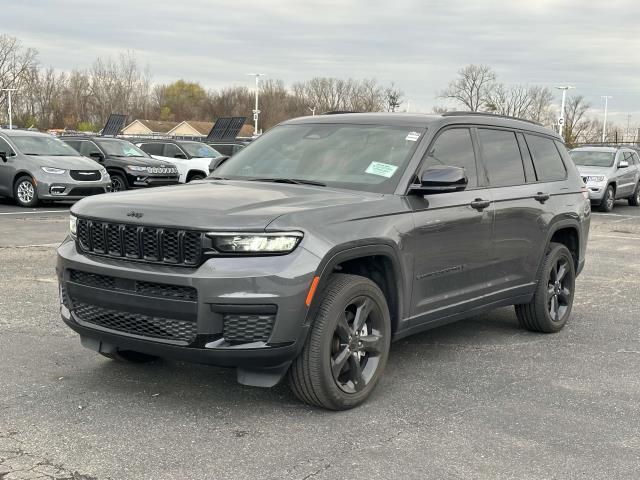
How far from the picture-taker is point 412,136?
5.02 m

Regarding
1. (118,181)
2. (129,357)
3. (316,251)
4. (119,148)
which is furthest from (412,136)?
(119,148)

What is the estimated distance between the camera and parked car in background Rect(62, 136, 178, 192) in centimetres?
1864

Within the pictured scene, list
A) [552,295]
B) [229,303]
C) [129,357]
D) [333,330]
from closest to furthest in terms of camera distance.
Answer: [229,303] < [333,330] < [129,357] < [552,295]

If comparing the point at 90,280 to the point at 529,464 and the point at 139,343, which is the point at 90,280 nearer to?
the point at 139,343

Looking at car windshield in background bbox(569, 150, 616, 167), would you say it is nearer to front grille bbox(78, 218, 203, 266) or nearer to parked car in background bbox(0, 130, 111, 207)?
parked car in background bbox(0, 130, 111, 207)

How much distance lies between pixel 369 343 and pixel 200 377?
1.19m

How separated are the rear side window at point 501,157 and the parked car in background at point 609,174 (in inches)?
564

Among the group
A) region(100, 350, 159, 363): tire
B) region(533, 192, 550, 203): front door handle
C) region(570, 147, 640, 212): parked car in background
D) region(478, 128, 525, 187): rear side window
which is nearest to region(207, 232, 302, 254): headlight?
region(100, 350, 159, 363): tire

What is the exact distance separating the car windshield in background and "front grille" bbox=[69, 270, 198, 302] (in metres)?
18.8

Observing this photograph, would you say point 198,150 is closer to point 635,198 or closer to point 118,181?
point 118,181

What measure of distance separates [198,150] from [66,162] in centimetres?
642

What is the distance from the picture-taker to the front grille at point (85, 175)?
52.7ft

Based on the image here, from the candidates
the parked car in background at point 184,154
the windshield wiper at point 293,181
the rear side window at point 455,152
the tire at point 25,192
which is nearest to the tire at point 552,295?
the rear side window at point 455,152

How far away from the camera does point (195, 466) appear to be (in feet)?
11.4
